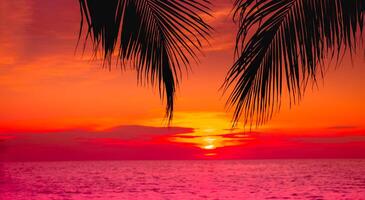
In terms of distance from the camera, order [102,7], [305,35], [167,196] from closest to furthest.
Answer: [102,7] → [305,35] → [167,196]

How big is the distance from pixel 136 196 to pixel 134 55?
4032cm

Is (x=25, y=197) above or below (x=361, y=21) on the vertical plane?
below

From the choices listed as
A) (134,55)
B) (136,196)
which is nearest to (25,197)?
(136,196)

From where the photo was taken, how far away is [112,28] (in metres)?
2.50

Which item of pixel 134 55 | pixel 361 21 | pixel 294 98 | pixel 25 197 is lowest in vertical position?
pixel 25 197

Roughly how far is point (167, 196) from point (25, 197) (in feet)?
36.3

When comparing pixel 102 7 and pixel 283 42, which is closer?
pixel 102 7

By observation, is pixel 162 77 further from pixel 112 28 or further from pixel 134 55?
pixel 112 28

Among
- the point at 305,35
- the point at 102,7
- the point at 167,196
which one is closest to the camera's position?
the point at 102,7

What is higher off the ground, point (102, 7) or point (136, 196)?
point (102, 7)

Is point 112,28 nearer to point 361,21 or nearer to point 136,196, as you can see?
point 361,21

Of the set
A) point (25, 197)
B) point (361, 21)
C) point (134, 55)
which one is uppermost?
point (361, 21)

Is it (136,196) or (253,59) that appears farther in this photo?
(136,196)

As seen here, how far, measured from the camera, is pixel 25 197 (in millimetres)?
43156
